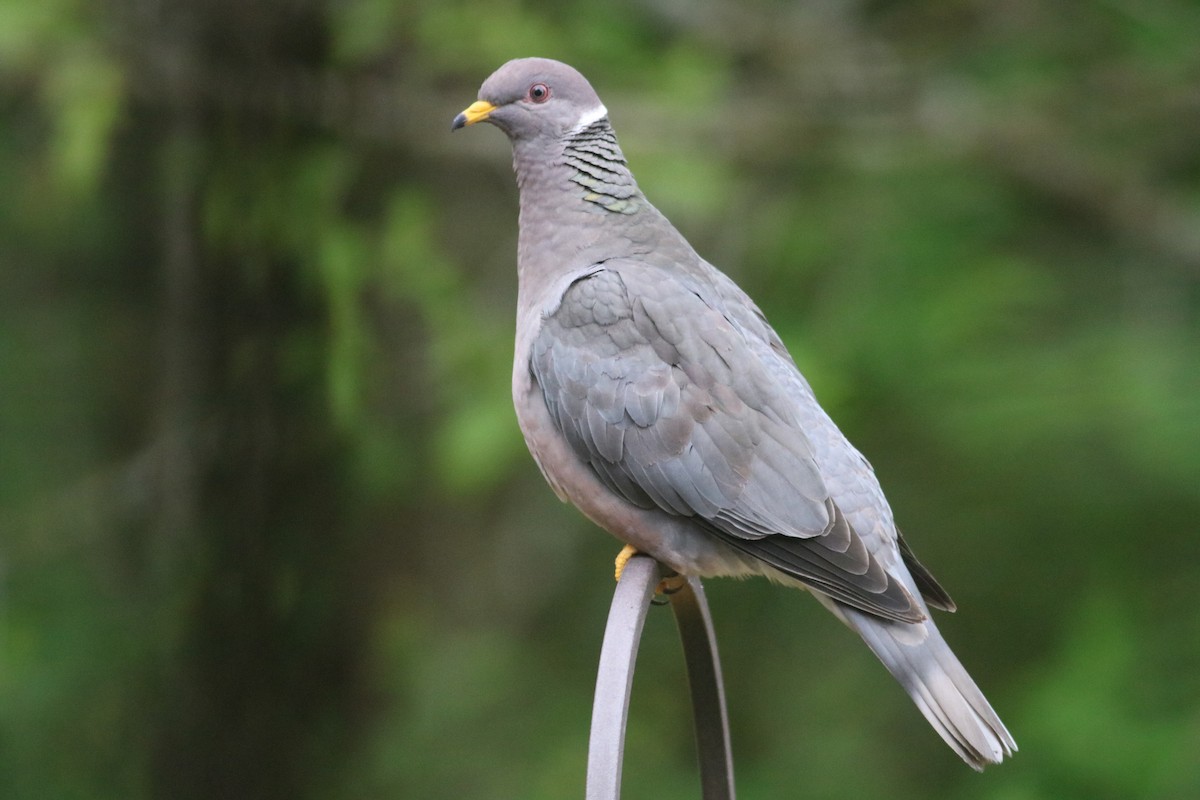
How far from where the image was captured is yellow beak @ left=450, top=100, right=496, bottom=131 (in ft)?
8.51

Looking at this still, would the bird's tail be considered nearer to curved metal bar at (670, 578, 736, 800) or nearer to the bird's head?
curved metal bar at (670, 578, 736, 800)

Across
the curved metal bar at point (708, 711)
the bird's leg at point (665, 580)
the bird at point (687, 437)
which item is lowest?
the curved metal bar at point (708, 711)

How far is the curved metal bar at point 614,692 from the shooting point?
1.70 metres

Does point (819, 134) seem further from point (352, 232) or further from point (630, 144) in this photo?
point (352, 232)

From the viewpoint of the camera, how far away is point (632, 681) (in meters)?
2.23

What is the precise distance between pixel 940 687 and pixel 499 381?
213 cm

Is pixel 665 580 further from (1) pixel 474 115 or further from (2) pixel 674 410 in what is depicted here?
(1) pixel 474 115

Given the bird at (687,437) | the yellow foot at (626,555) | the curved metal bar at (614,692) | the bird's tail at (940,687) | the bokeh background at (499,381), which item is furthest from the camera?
the bokeh background at (499,381)

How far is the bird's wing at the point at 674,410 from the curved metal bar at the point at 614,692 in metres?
0.39

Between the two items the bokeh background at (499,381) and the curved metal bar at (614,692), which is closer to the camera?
the curved metal bar at (614,692)

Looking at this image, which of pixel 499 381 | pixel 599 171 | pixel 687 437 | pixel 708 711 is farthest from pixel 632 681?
pixel 499 381

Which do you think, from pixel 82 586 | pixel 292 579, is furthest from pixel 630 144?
pixel 82 586

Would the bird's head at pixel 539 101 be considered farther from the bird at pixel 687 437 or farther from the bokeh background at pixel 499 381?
the bokeh background at pixel 499 381

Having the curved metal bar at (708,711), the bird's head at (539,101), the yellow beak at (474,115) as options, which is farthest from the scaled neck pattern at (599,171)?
the curved metal bar at (708,711)
